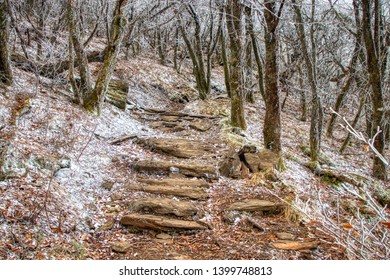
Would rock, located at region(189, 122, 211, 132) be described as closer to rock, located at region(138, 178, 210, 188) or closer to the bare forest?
the bare forest

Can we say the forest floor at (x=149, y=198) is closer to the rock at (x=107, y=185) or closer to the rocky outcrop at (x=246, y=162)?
the rock at (x=107, y=185)

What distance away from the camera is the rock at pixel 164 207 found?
5.13 m

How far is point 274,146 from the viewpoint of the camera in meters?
7.61

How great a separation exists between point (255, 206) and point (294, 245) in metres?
1.12

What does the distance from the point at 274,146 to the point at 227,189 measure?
2.05 m

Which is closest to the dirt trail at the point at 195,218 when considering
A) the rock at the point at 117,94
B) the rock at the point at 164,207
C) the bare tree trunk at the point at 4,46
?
the rock at the point at 164,207

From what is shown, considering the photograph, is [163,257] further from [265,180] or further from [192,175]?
[265,180]

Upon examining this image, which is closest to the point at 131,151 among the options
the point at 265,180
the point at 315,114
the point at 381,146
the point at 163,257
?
the point at 265,180

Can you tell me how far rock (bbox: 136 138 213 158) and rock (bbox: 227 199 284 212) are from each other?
2527mm

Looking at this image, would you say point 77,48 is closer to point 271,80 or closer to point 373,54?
point 271,80

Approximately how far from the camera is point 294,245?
4469 millimetres

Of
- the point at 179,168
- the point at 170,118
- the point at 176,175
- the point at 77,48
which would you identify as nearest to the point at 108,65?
the point at 77,48

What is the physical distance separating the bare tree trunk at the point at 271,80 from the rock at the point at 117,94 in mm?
6183

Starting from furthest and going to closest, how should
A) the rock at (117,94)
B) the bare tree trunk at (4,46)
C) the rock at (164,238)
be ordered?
Answer: 1. the rock at (117,94)
2. the bare tree trunk at (4,46)
3. the rock at (164,238)
